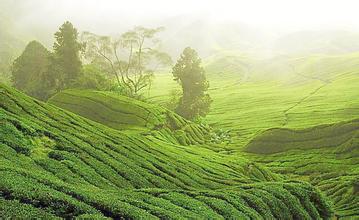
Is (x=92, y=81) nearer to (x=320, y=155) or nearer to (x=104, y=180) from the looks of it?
(x=320, y=155)

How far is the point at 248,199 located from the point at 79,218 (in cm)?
2271

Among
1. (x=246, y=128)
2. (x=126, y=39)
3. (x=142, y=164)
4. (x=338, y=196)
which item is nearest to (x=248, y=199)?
(x=142, y=164)

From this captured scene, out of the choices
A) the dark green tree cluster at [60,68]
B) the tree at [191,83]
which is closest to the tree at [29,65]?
the dark green tree cluster at [60,68]

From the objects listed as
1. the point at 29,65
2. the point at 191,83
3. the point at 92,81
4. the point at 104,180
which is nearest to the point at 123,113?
the point at 92,81

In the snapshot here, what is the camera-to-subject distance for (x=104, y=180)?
129 ft

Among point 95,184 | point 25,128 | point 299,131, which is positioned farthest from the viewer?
point 299,131

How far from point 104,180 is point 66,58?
67488 mm

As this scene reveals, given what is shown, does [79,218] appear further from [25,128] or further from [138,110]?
[138,110]

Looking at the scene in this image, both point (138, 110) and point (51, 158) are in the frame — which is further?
point (138, 110)

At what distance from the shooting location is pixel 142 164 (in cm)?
4925

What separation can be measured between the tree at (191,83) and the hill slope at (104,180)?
57.1m

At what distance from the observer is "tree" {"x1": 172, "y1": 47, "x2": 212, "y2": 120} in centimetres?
11941

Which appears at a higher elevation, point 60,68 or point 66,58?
point 66,58

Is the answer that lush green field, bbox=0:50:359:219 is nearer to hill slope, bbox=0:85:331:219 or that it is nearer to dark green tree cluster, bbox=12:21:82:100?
hill slope, bbox=0:85:331:219
